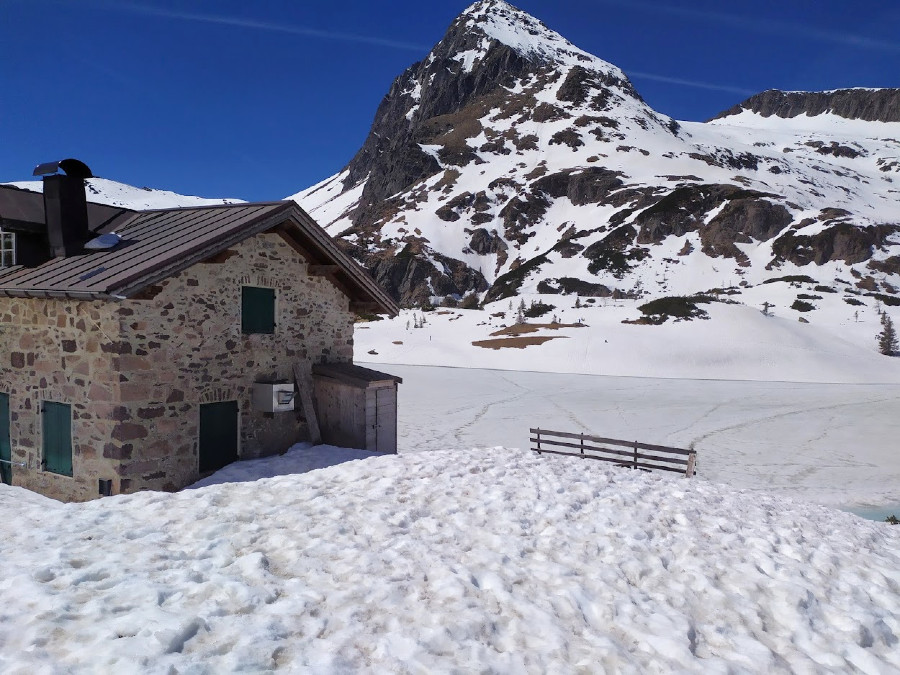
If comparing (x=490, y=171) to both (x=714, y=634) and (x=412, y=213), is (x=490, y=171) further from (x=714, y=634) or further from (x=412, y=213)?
(x=714, y=634)

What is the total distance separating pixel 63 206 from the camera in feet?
40.2

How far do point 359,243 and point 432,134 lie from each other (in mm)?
67890

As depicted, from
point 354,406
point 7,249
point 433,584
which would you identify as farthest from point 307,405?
point 433,584

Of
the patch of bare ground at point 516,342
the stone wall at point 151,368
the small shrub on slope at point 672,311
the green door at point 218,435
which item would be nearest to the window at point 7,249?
the stone wall at point 151,368

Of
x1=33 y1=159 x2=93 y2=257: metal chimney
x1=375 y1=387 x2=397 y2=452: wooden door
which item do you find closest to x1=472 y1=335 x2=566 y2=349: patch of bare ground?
x1=375 y1=387 x2=397 y2=452: wooden door

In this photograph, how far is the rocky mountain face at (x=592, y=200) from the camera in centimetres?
8538

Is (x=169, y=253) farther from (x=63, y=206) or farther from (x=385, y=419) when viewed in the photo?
(x=385, y=419)

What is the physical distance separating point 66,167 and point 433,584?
12061mm

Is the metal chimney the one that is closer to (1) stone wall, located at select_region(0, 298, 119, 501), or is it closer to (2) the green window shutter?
(1) stone wall, located at select_region(0, 298, 119, 501)

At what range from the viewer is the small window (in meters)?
12.1

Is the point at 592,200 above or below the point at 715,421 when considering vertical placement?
above

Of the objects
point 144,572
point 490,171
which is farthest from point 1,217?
point 490,171

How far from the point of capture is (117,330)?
984 cm

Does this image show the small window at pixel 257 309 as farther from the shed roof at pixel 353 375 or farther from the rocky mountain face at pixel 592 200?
the rocky mountain face at pixel 592 200
